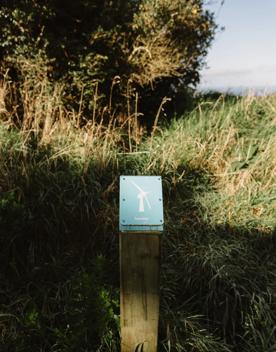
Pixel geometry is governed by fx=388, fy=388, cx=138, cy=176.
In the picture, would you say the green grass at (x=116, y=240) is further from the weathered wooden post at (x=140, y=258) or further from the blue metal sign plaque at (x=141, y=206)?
the blue metal sign plaque at (x=141, y=206)

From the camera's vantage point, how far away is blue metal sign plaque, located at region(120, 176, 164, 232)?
1.76 metres

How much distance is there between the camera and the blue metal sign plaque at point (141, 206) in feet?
5.76

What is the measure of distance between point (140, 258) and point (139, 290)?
0.63ft

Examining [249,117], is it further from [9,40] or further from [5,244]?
[5,244]

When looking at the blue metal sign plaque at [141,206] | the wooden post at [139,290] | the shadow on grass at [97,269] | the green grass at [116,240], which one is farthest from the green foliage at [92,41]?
the wooden post at [139,290]

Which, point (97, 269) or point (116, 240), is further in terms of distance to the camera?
point (116, 240)

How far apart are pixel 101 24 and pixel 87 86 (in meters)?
0.76

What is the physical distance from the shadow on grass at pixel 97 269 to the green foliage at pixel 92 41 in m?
1.29

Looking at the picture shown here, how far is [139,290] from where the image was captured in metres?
1.94

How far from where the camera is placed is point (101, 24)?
4.61 m

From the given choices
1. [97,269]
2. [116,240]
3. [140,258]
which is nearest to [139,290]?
[140,258]

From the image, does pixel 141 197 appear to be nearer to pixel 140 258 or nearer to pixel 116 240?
pixel 140 258

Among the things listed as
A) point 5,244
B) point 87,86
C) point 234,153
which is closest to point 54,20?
point 87,86

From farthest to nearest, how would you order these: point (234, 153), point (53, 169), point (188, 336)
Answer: point (234, 153) → point (53, 169) → point (188, 336)
